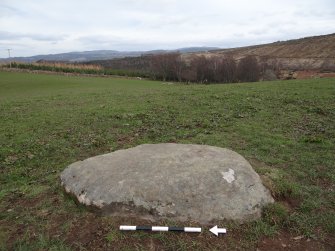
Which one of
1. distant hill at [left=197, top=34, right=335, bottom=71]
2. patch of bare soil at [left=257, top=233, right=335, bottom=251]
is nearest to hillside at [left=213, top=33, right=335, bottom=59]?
distant hill at [left=197, top=34, right=335, bottom=71]

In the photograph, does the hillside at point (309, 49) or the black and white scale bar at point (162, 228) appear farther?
the hillside at point (309, 49)

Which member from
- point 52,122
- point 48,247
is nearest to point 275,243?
point 48,247

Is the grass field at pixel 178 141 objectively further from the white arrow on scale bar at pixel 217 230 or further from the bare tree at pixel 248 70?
the bare tree at pixel 248 70

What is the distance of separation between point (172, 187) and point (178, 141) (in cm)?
405

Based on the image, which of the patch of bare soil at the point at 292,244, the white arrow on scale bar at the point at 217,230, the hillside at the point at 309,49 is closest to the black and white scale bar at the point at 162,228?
the white arrow on scale bar at the point at 217,230

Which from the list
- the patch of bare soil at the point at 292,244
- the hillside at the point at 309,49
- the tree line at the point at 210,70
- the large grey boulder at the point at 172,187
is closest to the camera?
the patch of bare soil at the point at 292,244

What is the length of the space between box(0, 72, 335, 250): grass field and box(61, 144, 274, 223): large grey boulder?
0.73 feet

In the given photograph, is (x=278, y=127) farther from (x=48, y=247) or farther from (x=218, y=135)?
(x=48, y=247)

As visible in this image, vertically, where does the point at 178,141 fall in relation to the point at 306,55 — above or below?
below

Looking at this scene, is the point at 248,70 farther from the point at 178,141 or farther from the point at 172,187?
the point at 172,187

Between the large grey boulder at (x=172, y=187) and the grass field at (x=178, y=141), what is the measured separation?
22 cm

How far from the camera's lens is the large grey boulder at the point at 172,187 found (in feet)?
14.8

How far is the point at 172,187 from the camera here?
4707 millimetres

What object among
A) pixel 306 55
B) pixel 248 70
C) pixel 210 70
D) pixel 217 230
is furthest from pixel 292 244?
pixel 306 55
